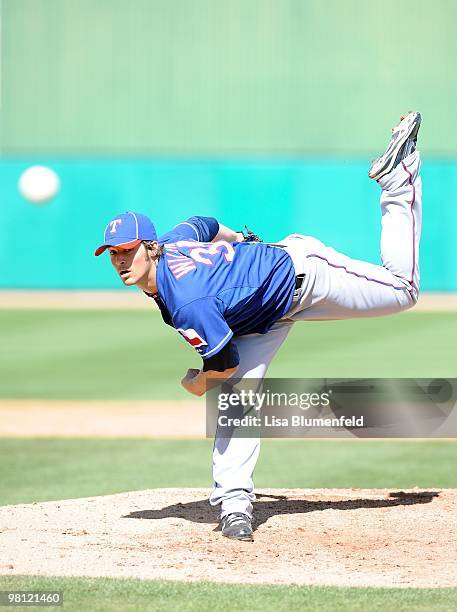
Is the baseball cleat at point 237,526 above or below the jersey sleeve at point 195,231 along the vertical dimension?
below

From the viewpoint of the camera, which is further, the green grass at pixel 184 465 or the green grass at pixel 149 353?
the green grass at pixel 149 353

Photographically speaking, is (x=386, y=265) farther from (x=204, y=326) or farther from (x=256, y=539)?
(x=256, y=539)

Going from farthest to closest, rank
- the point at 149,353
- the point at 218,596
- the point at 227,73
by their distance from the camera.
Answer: the point at 227,73
the point at 149,353
the point at 218,596

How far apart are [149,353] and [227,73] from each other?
11.5 meters

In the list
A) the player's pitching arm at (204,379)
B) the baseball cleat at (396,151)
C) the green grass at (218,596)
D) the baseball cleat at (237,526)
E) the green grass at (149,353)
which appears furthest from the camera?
the green grass at (149,353)

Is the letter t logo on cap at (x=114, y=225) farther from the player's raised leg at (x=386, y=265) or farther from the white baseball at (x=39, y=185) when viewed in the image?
the white baseball at (x=39, y=185)

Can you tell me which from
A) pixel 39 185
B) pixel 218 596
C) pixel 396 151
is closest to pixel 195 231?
pixel 396 151

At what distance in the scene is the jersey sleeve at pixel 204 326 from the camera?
4.25 meters

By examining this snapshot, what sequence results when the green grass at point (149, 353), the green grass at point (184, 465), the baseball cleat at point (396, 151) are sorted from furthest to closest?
the green grass at point (149, 353) < the green grass at point (184, 465) < the baseball cleat at point (396, 151)

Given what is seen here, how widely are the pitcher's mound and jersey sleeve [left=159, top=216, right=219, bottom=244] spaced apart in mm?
1336

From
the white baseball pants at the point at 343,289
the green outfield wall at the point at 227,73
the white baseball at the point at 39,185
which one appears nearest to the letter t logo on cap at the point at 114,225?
the white baseball pants at the point at 343,289

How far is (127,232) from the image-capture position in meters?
4.45

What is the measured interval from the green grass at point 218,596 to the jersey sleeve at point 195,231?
1.56 meters

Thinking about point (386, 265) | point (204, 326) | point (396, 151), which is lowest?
point (204, 326)
